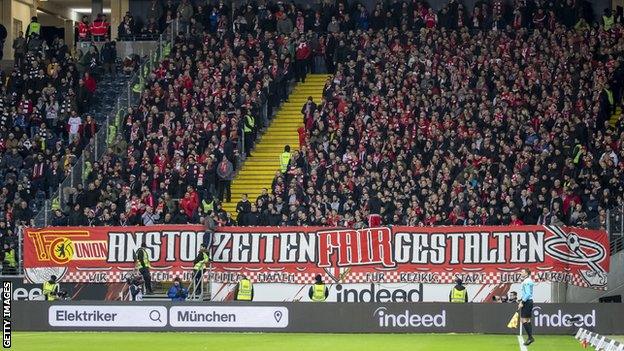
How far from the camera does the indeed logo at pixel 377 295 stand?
42.8 meters

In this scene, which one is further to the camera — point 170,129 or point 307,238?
point 170,129

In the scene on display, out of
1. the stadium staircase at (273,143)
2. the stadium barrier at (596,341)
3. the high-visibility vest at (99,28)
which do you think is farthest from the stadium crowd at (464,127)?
the high-visibility vest at (99,28)

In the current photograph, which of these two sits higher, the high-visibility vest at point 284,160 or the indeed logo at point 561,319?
the high-visibility vest at point 284,160

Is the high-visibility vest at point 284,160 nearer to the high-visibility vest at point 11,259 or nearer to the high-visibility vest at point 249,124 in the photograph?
the high-visibility vest at point 249,124

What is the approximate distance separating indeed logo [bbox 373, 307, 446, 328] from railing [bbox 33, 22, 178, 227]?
13.1 m

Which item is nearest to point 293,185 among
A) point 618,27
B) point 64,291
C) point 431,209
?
point 431,209

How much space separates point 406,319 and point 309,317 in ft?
9.13

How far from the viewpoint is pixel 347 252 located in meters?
43.2

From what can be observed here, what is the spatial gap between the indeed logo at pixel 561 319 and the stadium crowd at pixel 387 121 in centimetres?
433

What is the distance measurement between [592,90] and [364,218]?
10.3m

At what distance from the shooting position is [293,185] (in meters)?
47.8

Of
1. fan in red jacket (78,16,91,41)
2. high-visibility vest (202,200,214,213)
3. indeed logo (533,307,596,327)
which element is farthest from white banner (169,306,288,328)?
fan in red jacket (78,16,91,41)

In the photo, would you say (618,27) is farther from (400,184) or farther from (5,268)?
(5,268)

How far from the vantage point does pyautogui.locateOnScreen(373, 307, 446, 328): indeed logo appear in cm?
4044
